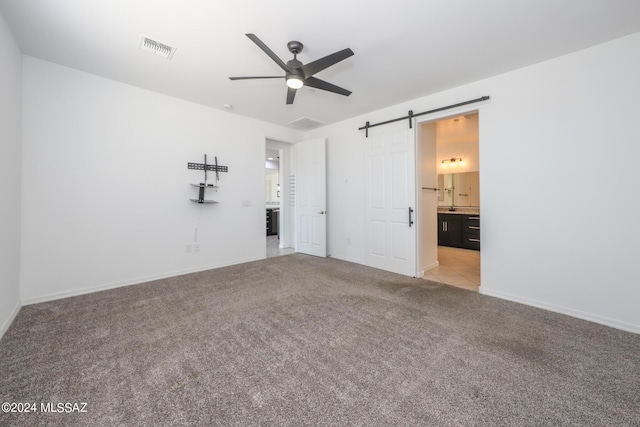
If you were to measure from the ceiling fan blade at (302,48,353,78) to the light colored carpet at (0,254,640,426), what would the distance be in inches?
94.7

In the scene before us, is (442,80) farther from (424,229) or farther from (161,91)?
(161,91)

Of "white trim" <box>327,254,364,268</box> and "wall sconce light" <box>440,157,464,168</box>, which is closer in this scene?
"white trim" <box>327,254,364,268</box>

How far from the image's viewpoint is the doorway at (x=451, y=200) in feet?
13.2

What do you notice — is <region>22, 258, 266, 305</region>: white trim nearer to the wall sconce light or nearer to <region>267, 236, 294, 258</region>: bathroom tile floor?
<region>267, 236, 294, 258</region>: bathroom tile floor

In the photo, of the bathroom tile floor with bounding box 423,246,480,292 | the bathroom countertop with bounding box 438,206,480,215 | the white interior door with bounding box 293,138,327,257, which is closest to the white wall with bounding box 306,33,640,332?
the bathroom tile floor with bounding box 423,246,480,292

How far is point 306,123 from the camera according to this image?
198 inches

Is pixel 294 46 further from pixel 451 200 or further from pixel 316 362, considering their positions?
pixel 451 200

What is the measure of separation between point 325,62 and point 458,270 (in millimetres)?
3853

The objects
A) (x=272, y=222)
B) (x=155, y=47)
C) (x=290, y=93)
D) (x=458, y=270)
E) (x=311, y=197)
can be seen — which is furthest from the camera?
(x=272, y=222)

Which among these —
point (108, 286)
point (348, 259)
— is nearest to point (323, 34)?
point (348, 259)

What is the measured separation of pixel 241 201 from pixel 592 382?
4.60 m

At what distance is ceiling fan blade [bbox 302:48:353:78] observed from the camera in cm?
213

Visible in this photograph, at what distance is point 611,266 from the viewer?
2.39 metres

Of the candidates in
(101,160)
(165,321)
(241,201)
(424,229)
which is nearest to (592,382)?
(424,229)
